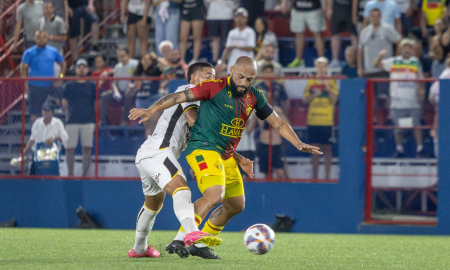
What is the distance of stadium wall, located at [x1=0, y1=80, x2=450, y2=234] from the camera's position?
446 inches

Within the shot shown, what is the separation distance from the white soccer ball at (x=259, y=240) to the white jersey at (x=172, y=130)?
1.11 meters

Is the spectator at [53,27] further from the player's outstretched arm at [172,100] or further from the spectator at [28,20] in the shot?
the player's outstretched arm at [172,100]

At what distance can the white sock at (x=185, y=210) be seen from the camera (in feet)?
20.1

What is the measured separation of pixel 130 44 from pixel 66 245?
7.87 meters

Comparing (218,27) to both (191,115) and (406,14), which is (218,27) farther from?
(191,115)

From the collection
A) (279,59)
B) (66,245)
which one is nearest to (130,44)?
(279,59)

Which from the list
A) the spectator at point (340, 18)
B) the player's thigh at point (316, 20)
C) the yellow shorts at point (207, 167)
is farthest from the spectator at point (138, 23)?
the yellow shorts at point (207, 167)

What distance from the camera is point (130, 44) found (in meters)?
15.4

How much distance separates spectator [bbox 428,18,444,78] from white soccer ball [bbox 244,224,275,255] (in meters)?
7.80

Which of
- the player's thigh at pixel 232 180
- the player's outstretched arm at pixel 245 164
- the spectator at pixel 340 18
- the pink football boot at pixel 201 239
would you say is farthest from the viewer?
the spectator at pixel 340 18

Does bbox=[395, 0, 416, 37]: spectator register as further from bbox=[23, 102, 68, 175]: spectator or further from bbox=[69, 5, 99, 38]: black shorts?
bbox=[23, 102, 68, 175]: spectator

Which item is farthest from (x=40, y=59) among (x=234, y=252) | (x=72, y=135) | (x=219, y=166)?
(x=219, y=166)

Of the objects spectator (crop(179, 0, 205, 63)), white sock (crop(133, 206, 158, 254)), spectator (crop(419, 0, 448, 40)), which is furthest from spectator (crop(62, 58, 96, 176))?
spectator (crop(419, 0, 448, 40))

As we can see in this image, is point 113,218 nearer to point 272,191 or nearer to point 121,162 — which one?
point 121,162
